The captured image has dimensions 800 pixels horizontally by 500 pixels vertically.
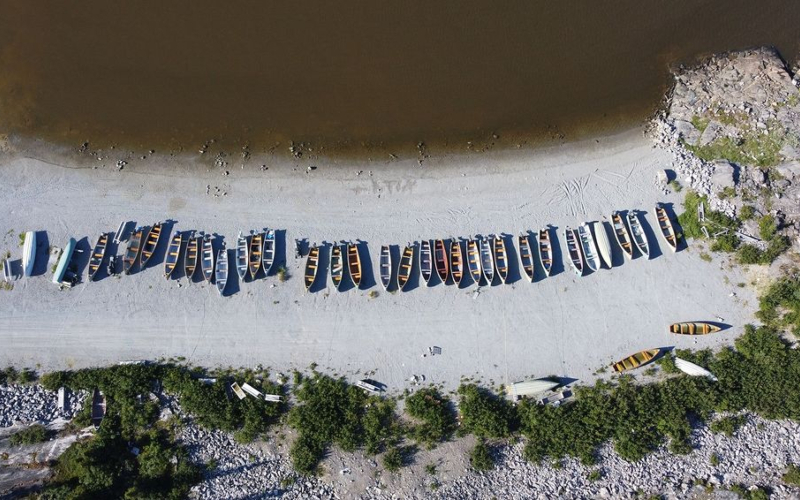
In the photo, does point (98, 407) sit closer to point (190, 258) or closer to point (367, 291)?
point (190, 258)

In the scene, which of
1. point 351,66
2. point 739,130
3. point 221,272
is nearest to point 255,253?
point 221,272

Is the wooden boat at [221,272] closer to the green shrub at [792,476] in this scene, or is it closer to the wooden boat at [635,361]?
the wooden boat at [635,361]

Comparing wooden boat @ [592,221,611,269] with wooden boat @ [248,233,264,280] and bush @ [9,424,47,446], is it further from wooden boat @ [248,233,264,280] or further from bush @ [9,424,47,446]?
bush @ [9,424,47,446]

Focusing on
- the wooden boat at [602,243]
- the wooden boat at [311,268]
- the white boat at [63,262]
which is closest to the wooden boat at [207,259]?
the wooden boat at [311,268]

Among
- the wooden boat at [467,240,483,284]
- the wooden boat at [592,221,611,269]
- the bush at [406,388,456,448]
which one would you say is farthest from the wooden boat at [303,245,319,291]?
the wooden boat at [592,221,611,269]

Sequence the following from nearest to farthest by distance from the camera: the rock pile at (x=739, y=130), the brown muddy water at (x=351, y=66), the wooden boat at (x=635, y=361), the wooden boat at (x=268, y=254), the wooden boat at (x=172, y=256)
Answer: the wooden boat at (x=635, y=361), the wooden boat at (x=172, y=256), the wooden boat at (x=268, y=254), the rock pile at (x=739, y=130), the brown muddy water at (x=351, y=66)

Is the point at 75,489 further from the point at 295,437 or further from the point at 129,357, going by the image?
the point at 295,437

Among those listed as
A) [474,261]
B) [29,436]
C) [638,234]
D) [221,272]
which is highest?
[638,234]
